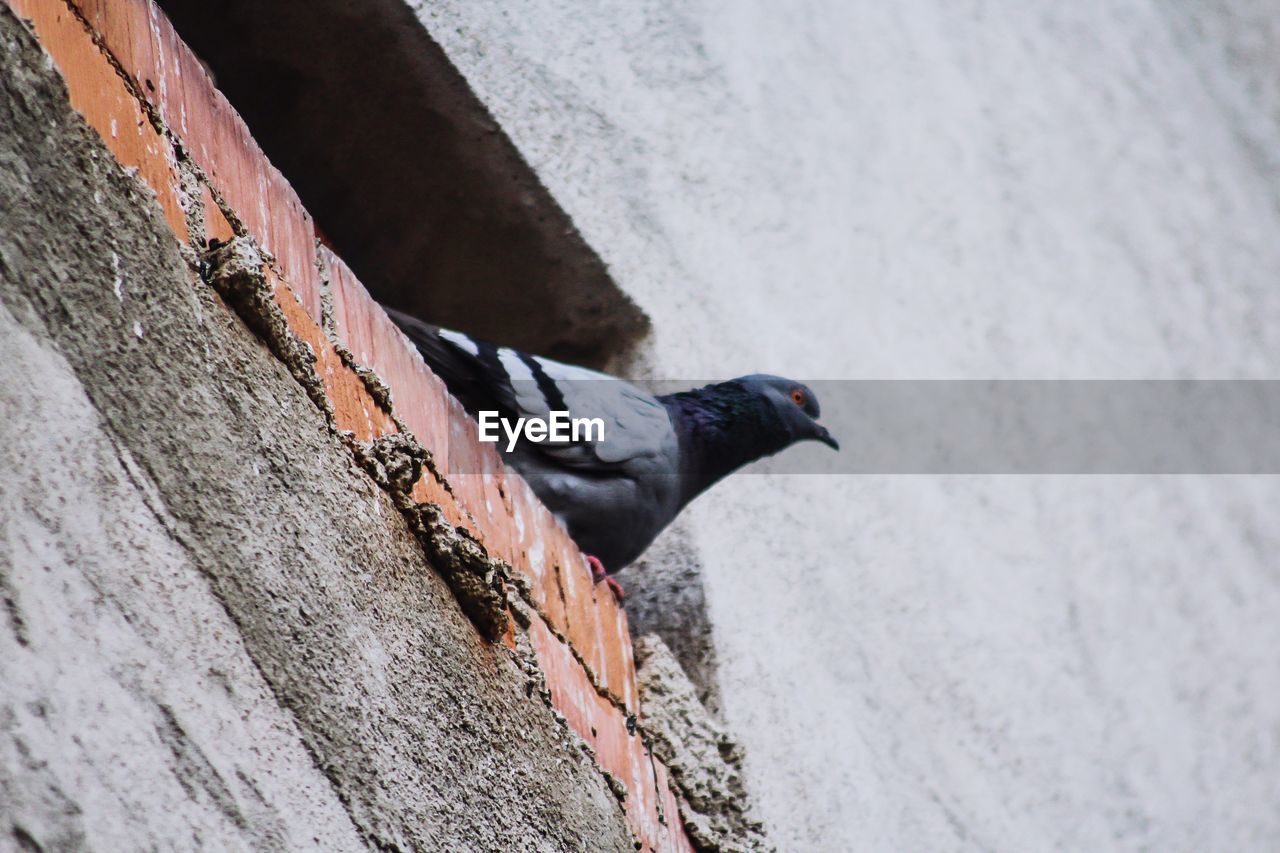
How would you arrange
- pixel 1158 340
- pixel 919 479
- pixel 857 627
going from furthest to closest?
1. pixel 1158 340
2. pixel 919 479
3. pixel 857 627

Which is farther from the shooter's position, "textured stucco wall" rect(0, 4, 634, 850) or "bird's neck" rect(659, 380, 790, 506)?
"bird's neck" rect(659, 380, 790, 506)

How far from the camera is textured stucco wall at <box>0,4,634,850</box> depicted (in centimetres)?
84

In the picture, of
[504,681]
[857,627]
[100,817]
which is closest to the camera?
[100,817]

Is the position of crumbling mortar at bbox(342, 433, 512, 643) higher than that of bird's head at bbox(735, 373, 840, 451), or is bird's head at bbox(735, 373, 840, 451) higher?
crumbling mortar at bbox(342, 433, 512, 643)

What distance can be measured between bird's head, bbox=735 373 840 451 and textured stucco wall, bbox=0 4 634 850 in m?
1.92

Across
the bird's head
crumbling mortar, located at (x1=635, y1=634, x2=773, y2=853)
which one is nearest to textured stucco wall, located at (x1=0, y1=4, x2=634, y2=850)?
crumbling mortar, located at (x1=635, y1=634, x2=773, y2=853)

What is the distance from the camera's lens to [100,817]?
81 cm

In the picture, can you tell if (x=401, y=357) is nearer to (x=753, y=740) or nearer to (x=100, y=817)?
(x=100, y=817)

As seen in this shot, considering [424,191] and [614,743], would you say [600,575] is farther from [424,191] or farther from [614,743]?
[424,191]

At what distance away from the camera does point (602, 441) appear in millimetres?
2568

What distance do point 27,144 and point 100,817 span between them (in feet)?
1.55

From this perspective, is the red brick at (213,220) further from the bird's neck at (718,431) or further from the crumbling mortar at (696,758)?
the bird's neck at (718,431)

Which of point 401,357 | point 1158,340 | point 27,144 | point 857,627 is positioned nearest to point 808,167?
point 857,627

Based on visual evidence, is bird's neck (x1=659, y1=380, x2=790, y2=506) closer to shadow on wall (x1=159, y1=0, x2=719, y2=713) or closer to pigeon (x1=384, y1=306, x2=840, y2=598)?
pigeon (x1=384, y1=306, x2=840, y2=598)
